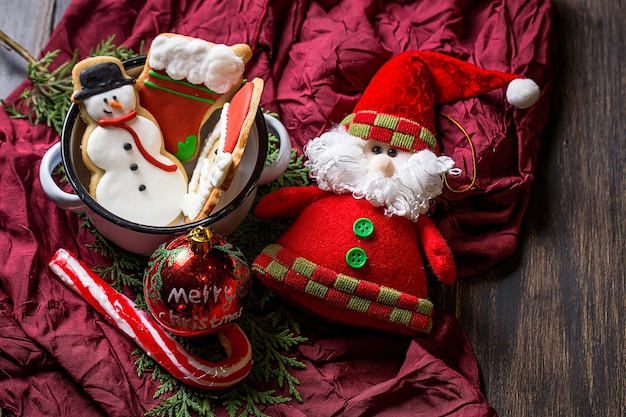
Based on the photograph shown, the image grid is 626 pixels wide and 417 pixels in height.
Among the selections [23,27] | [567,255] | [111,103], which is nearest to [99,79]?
[111,103]

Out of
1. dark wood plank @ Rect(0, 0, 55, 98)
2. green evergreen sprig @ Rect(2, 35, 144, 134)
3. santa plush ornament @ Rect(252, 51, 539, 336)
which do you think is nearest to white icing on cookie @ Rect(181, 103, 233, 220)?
santa plush ornament @ Rect(252, 51, 539, 336)

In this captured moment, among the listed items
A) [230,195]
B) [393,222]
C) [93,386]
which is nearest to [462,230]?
[393,222]

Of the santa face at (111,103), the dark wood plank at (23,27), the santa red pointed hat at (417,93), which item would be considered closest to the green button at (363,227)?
the santa red pointed hat at (417,93)

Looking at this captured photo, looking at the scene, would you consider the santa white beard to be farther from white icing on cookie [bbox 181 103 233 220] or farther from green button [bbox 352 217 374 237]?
white icing on cookie [bbox 181 103 233 220]

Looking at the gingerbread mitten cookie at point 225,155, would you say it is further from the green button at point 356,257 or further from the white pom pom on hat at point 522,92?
the white pom pom on hat at point 522,92

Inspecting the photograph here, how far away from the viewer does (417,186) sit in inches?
37.5

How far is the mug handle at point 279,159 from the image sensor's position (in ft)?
3.18

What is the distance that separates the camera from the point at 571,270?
1.12m

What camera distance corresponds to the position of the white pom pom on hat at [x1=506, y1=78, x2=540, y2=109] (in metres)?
1.06

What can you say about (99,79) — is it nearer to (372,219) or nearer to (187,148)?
(187,148)

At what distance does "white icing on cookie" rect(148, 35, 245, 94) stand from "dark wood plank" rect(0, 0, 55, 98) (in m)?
0.36

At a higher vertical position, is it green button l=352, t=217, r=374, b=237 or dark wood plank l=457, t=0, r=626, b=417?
green button l=352, t=217, r=374, b=237

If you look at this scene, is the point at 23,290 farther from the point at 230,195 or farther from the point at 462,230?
the point at 462,230

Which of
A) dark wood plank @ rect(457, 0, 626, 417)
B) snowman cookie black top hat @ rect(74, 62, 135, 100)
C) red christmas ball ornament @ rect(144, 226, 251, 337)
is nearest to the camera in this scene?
red christmas ball ornament @ rect(144, 226, 251, 337)
